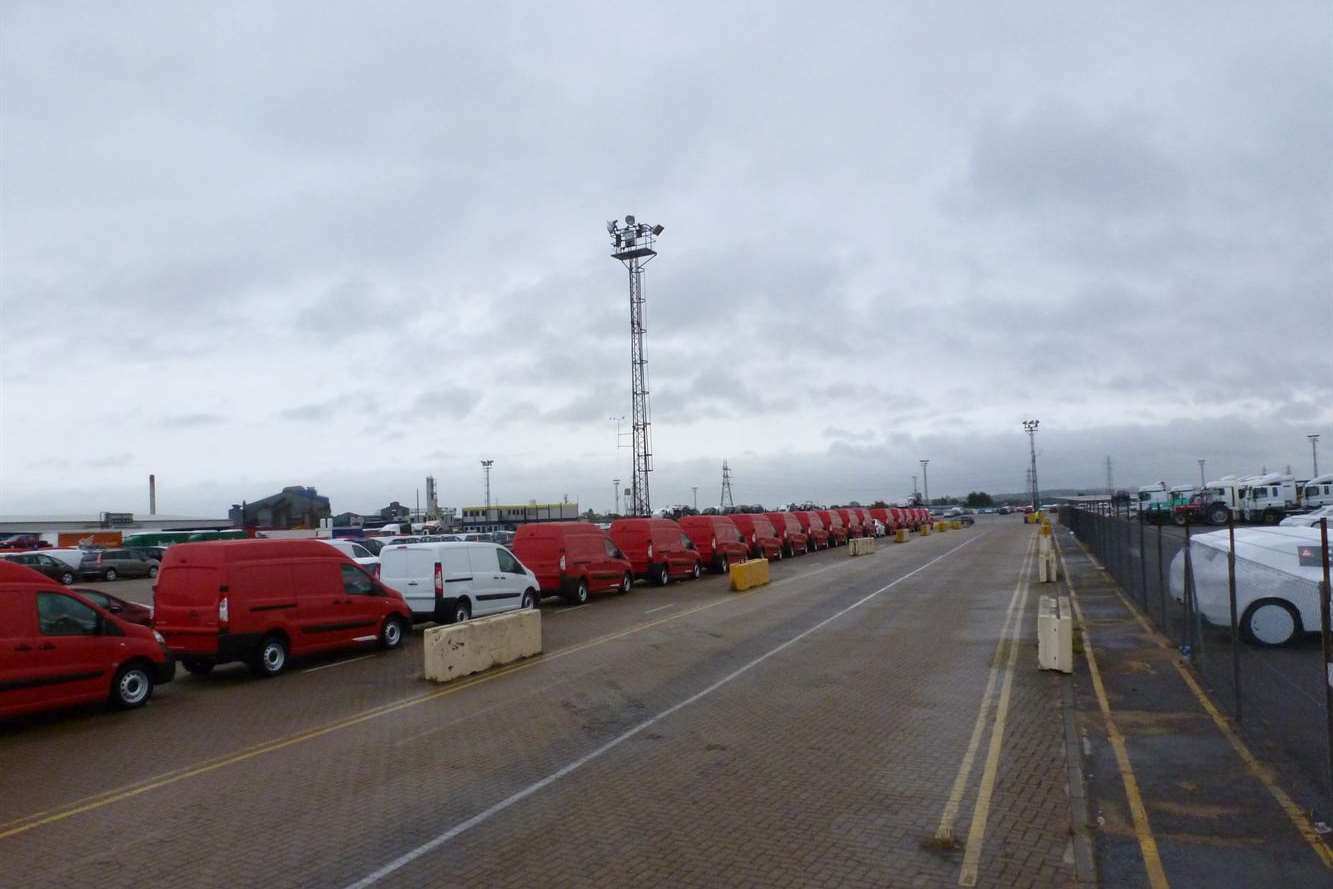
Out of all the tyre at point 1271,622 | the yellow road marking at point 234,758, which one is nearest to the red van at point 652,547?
the yellow road marking at point 234,758

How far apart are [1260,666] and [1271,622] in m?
3.10

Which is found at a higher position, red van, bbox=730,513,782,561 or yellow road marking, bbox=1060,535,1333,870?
red van, bbox=730,513,782,561

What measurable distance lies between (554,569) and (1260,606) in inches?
581

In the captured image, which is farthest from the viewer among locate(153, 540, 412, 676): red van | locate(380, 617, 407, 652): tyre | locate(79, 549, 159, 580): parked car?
locate(79, 549, 159, 580): parked car

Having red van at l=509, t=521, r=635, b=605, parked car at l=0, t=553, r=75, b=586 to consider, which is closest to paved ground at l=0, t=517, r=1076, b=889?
red van at l=509, t=521, r=635, b=605

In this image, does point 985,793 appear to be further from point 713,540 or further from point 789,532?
point 789,532

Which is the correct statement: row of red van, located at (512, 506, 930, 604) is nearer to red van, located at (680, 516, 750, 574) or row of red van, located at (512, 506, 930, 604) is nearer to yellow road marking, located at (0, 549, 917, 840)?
red van, located at (680, 516, 750, 574)

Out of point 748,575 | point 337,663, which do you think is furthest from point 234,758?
point 748,575

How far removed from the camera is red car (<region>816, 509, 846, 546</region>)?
49.6 m

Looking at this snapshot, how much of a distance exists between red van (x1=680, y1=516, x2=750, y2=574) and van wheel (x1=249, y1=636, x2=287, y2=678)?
59.5 feet

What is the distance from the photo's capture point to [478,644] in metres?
13.4

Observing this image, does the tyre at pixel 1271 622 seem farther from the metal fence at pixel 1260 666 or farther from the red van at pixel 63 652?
the red van at pixel 63 652

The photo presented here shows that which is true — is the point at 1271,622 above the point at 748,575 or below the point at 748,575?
above

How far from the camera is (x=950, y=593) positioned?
76.3ft
